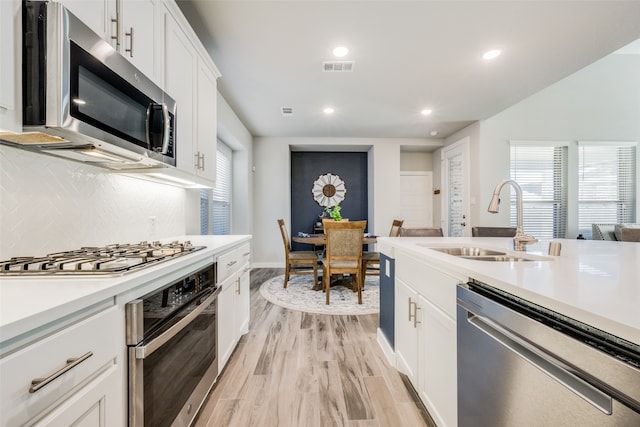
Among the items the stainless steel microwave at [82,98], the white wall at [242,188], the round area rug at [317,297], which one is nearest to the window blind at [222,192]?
the white wall at [242,188]

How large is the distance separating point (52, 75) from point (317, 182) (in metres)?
5.51

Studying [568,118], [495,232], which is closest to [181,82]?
[495,232]

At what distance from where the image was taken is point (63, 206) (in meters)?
1.32

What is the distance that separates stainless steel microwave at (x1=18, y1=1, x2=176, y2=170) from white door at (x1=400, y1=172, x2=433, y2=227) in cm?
575

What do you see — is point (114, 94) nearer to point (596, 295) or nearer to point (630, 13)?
point (596, 295)

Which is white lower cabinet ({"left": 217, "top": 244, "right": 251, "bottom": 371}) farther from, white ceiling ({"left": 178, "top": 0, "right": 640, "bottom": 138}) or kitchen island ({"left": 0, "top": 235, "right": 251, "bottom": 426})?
white ceiling ({"left": 178, "top": 0, "right": 640, "bottom": 138})

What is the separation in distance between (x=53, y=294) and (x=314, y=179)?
18.9 ft

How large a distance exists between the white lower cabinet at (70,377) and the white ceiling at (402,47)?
2.25 meters

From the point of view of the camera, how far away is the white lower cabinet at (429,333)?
1.16m

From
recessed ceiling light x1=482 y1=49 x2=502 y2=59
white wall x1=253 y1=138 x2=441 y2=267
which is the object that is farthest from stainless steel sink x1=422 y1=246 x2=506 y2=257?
white wall x1=253 y1=138 x2=441 y2=267

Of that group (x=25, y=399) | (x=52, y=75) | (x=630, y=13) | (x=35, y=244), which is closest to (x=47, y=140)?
(x=52, y=75)

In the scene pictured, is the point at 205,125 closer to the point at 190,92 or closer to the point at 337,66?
the point at 190,92

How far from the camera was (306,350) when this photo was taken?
2.22m

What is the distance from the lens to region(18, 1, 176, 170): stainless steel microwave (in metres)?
0.87
